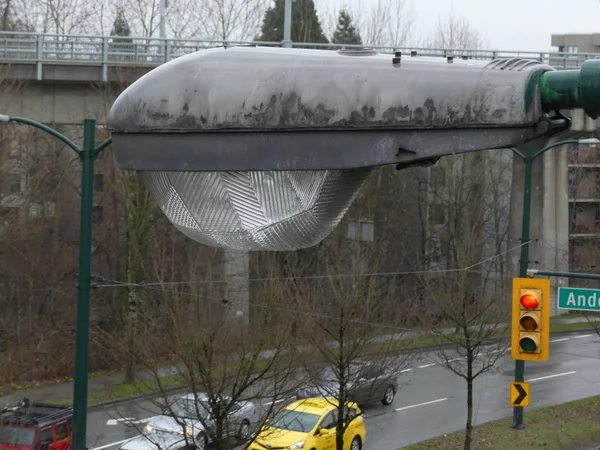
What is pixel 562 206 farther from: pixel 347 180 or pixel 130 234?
pixel 347 180

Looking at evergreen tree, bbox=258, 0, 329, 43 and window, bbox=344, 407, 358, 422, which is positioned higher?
evergreen tree, bbox=258, 0, 329, 43

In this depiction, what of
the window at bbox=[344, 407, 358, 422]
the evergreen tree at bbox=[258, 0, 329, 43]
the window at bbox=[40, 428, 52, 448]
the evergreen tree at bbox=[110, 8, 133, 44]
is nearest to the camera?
the window at bbox=[40, 428, 52, 448]

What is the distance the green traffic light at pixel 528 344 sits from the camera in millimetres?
10090

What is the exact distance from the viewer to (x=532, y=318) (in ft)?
33.6

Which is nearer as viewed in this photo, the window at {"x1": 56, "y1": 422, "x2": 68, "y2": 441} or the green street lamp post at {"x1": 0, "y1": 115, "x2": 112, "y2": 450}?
the green street lamp post at {"x1": 0, "y1": 115, "x2": 112, "y2": 450}

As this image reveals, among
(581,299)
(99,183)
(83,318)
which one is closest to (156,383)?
(581,299)

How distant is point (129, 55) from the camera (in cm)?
2652

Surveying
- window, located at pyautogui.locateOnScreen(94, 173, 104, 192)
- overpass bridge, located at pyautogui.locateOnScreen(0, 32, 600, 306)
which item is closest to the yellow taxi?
overpass bridge, located at pyautogui.locateOnScreen(0, 32, 600, 306)

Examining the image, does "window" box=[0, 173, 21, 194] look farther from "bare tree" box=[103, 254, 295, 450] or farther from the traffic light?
the traffic light

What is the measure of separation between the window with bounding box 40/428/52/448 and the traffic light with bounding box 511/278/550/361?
874 centimetres

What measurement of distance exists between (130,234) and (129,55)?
5139 mm

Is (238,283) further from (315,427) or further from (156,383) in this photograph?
(315,427)

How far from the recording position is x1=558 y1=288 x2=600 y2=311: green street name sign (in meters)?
11.4

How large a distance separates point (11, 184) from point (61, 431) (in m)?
11.8
